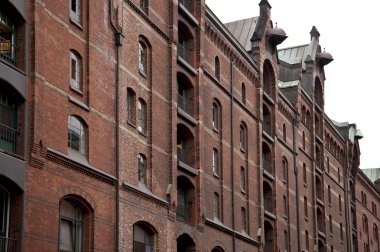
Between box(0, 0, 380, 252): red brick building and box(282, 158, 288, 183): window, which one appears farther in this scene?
box(282, 158, 288, 183): window

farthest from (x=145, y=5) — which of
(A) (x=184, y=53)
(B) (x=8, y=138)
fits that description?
(B) (x=8, y=138)

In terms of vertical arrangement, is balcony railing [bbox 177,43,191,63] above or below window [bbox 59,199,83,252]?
above

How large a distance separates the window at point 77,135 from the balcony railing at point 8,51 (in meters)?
3.66

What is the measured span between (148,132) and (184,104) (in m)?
5.73

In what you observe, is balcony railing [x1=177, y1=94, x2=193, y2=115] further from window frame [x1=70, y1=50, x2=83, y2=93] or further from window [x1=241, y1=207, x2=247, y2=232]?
window frame [x1=70, y1=50, x2=83, y2=93]

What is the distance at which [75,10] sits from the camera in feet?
108

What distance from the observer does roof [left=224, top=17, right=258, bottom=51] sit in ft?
181

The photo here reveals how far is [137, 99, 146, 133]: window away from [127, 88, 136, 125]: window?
1.56ft

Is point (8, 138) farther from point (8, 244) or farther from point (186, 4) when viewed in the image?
point (186, 4)

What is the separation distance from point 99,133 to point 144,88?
16.8ft

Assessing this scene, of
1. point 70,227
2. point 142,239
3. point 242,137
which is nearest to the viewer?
point 70,227

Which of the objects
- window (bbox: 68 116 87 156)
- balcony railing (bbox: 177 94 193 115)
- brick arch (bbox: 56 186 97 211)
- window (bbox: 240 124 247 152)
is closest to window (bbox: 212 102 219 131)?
balcony railing (bbox: 177 94 193 115)

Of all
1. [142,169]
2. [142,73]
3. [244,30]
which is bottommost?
[142,169]

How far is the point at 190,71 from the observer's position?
141ft
